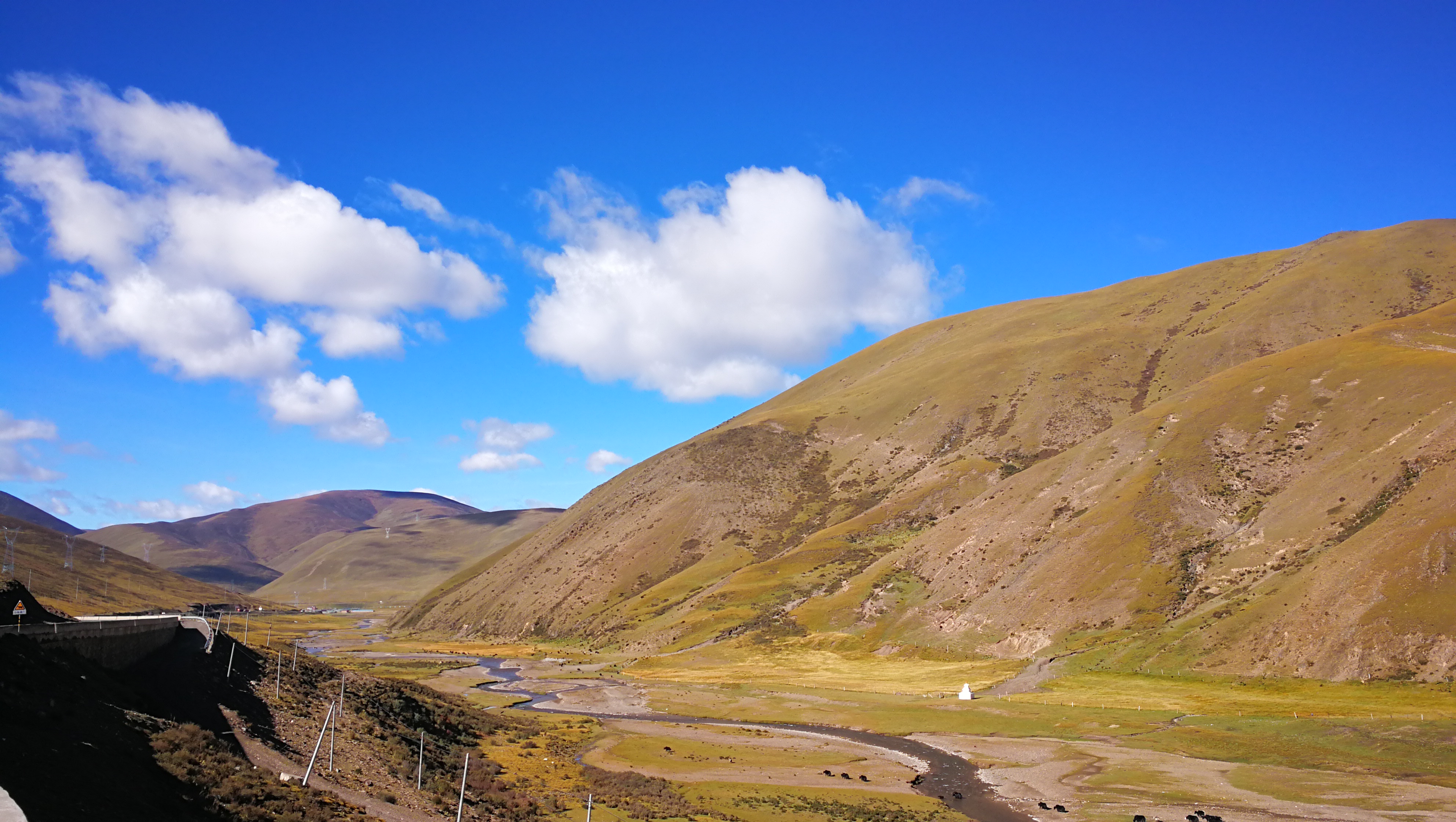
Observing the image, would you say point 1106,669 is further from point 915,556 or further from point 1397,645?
point 915,556

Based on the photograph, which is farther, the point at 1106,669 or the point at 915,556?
the point at 915,556

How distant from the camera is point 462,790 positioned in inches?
1323

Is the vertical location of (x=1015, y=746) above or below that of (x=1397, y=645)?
below

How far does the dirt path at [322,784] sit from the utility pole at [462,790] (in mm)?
1394

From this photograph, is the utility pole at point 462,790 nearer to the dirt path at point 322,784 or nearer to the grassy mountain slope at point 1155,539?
the dirt path at point 322,784

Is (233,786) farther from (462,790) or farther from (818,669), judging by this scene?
(818,669)

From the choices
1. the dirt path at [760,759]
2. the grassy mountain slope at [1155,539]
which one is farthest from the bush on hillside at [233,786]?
the grassy mountain slope at [1155,539]

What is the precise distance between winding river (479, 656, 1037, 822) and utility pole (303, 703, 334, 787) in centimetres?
3559

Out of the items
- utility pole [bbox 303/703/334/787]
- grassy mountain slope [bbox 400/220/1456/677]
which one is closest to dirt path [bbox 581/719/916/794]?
utility pole [bbox 303/703/334/787]

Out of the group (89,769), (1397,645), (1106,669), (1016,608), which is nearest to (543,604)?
(1016,608)

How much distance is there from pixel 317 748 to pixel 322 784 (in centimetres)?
580

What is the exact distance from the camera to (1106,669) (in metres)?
95.4

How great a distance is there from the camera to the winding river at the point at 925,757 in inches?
2005

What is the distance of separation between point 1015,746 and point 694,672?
2420 inches
